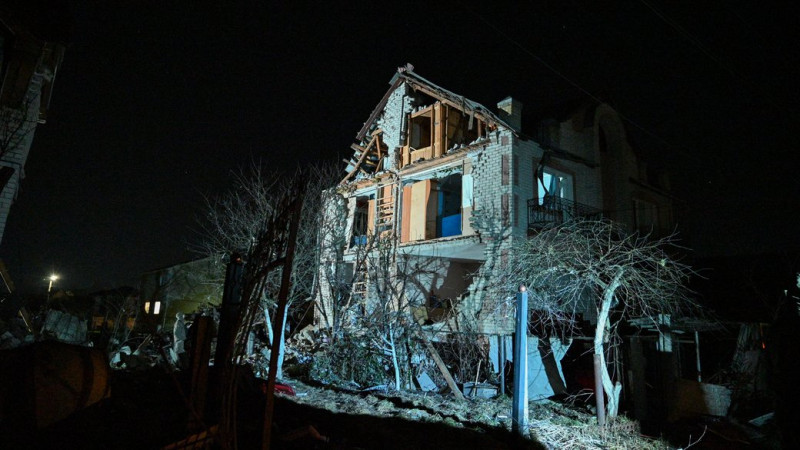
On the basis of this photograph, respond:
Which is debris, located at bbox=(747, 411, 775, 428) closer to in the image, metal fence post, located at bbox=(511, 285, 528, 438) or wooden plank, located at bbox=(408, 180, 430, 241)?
metal fence post, located at bbox=(511, 285, 528, 438)

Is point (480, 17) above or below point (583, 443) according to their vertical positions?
above

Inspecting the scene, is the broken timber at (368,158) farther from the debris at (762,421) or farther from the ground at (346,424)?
the debris at (762,421)

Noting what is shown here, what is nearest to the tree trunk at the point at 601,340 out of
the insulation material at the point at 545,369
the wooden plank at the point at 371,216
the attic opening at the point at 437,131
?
the insulation material at the point at 545,369

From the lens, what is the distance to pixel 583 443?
7.48 meters

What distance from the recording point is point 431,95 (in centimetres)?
1905

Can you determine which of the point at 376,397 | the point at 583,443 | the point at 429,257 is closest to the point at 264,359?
the point at 376,397

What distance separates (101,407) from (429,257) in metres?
13.9

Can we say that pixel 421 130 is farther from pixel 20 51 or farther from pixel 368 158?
pixel 20 51

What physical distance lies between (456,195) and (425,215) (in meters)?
2.86

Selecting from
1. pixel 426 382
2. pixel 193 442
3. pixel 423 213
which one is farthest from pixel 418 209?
pixel 193 442

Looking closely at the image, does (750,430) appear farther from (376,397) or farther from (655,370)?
(376,397)

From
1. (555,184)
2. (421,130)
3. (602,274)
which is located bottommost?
(602,274)

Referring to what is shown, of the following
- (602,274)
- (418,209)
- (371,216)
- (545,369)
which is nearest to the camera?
(602,274)

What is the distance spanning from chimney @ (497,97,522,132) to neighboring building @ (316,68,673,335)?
55mm
